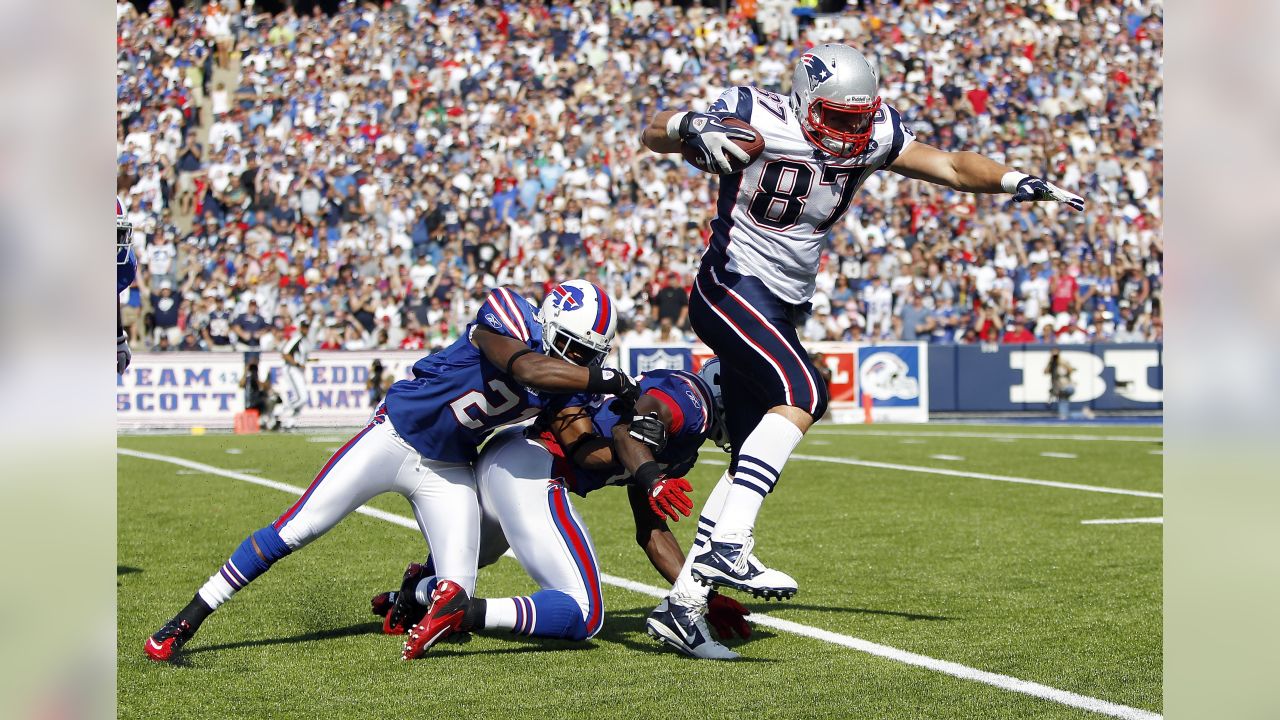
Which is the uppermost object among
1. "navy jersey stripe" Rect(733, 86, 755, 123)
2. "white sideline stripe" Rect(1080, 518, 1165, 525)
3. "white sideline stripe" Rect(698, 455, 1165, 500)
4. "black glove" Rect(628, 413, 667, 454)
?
"navy jersey stripe" Rect(733, 86, 755, 123)

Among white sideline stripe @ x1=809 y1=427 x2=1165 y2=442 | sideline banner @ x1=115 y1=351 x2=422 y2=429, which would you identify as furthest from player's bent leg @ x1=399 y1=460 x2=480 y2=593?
sideline banner @ x1=115 y1=351 x2=422 y2=429

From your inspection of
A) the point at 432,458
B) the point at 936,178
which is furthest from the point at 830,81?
the point at 432,458

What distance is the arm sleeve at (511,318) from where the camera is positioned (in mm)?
4855

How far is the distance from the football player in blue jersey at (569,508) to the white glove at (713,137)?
2.99ft

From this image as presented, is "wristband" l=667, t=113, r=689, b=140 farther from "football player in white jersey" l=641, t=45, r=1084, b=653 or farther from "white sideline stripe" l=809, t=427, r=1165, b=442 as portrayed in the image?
"white sideline stripe" l=809, t=427, r=1165, b=442

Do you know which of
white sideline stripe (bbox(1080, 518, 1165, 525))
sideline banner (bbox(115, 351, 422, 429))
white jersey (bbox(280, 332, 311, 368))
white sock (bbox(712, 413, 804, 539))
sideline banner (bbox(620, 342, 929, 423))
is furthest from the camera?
sideline banner (bbox(620, 342, 929, 423))

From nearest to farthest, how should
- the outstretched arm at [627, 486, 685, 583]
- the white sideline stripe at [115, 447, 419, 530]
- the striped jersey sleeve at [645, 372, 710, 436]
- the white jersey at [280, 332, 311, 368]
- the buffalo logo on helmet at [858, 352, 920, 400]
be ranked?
the striped jersey sleeve at [645, 372, 710, 436] → the outstretched arm at [627, 486, 685, 583] → the white sideline stripe at [115, 447, 419, 530] → the white jersey at [280, 332, 311, 368] → the buffalo logo on helmet at [858, 352, 920, 400]

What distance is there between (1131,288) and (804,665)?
1657 centimetres

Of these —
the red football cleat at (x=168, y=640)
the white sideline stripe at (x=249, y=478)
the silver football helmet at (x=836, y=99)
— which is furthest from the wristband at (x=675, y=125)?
the white sideline stripe at (x=249, y=478)

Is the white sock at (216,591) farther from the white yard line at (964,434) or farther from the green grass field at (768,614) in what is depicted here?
the white yard line at (964,434)

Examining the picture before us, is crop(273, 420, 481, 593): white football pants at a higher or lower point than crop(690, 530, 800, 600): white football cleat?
higher

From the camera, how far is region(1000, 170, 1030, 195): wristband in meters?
4.76

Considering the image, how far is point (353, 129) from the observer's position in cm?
2198

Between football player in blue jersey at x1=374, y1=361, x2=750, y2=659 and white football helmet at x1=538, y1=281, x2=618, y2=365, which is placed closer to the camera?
football player in blue jersey at x1=374, y1=361, x2=750, y2=659
